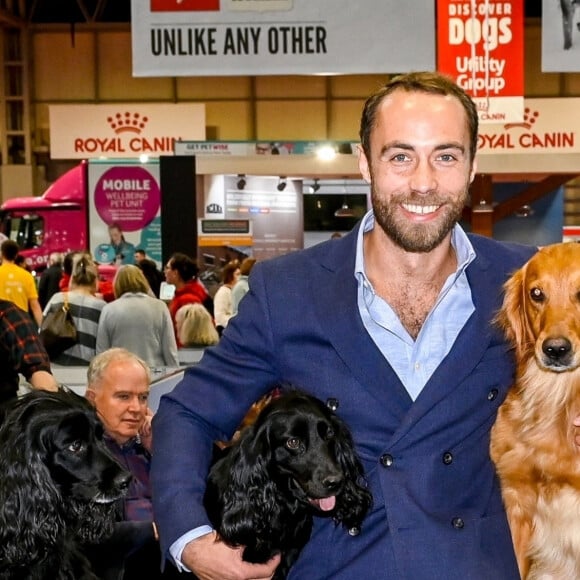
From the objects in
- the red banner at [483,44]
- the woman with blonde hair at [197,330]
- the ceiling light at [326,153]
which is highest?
the red banner at [483,44]

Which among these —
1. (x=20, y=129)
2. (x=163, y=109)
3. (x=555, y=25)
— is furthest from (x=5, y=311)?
(x=20, y=129)

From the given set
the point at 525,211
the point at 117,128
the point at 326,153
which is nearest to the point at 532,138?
the point at 525,211

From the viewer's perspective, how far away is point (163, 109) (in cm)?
2447

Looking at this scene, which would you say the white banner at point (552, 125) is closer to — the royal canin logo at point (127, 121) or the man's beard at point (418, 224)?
the royal canin logo at point (127, 121)

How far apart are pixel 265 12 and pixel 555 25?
6.65 ft

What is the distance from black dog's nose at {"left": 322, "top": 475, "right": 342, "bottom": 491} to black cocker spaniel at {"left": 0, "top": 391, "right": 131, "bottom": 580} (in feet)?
2.25

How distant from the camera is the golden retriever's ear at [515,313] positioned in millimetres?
2569

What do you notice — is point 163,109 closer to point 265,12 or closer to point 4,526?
point 265,12

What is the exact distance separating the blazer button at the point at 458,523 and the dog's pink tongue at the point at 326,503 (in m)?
0.29

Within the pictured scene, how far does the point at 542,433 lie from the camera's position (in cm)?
289

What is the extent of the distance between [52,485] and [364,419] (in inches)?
36.9

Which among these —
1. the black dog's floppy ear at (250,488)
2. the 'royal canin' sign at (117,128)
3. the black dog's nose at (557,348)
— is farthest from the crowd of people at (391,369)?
the 'royal canin' sign at (117,128)

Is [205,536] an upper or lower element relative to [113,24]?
lower

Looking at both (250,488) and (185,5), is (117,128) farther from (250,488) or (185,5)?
(250,488)
